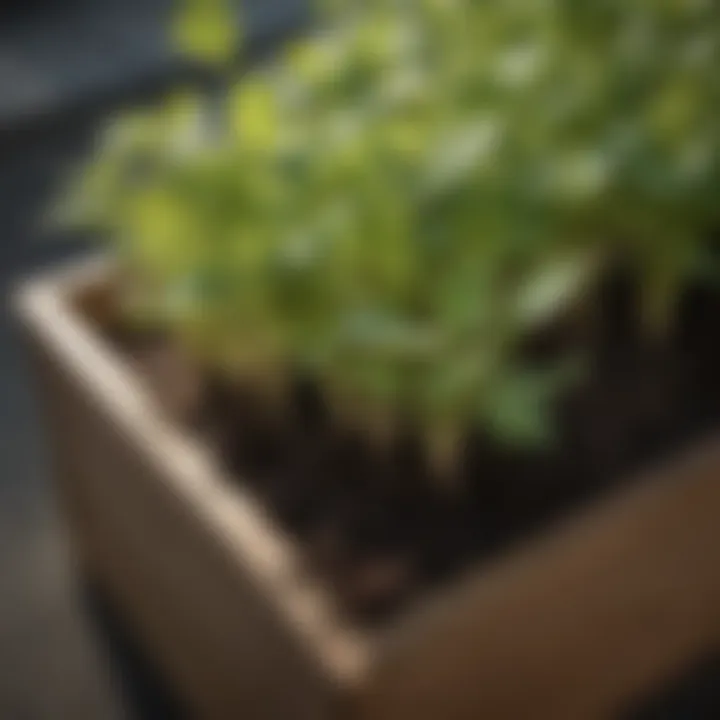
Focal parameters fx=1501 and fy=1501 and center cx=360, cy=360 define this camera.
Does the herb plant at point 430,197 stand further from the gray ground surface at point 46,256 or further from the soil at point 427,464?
the gray ground surface at point 46,256

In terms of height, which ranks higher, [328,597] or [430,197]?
[430,197]

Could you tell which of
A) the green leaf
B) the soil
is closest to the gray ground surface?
the soil

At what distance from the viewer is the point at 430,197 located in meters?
0.88

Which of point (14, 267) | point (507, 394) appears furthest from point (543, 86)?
point (14, 267)

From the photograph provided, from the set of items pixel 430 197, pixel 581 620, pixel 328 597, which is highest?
pixel 430 197

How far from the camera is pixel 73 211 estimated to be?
1.00 meters

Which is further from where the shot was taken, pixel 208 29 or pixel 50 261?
pixel 50 261

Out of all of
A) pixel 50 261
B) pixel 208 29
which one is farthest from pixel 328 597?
pixel 50 261

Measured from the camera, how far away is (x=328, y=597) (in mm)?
875

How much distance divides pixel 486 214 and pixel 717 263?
205 mm

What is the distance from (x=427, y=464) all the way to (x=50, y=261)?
777 millimetres

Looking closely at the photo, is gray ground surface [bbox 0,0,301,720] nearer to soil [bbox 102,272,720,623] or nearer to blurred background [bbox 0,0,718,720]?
blurred background [bbox 0,0,718,720]

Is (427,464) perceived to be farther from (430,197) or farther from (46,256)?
(46,256)

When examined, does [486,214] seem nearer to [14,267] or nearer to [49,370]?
[49,370]
